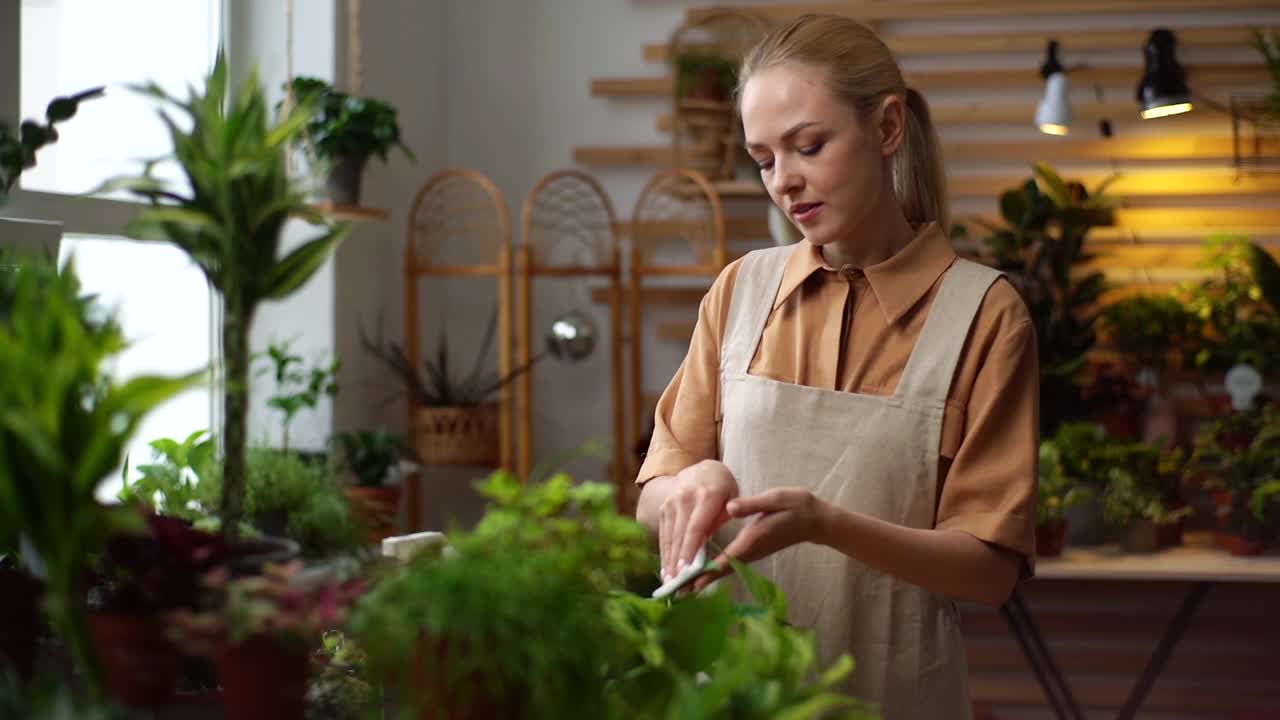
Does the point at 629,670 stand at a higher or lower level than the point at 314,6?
lower

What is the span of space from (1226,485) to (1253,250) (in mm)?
800

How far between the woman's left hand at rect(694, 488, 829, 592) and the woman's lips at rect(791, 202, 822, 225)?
37 cm

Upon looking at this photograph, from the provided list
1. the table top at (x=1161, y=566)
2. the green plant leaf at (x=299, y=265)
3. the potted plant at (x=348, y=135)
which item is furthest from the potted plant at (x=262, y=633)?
the table top at (x=1161, y=566)

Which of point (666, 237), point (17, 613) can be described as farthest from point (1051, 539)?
point (17, 613)

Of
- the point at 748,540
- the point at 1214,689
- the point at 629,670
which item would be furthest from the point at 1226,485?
the point at 629,670

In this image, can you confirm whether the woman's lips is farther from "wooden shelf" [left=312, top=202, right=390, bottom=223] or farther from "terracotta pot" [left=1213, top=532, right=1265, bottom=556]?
"terracotta pot" [left=1213, top=532, right=1265, bottom=556]

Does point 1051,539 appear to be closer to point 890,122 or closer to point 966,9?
point 966,9

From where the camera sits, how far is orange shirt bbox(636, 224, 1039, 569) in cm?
148

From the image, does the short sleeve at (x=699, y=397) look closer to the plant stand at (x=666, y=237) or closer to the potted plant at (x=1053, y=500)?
the potted plant at (x=1053, y=500)

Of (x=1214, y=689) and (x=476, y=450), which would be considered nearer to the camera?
(x=476, y=450)

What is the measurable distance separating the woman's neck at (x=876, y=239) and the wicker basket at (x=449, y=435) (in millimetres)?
2530

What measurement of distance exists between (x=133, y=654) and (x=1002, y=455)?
0.99 metres

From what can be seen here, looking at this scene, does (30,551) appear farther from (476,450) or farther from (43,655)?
(476,450)

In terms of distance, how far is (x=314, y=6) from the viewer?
3902 millimetres
